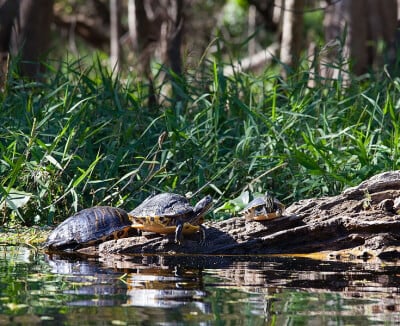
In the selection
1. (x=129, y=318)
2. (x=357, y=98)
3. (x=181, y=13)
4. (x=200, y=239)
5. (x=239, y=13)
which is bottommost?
(x=129, y=318)

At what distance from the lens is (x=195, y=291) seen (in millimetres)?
4043

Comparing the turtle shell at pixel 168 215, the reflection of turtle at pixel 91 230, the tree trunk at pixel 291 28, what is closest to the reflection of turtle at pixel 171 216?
the turtle shell at pixel 168 215

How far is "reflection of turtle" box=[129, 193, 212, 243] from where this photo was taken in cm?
542

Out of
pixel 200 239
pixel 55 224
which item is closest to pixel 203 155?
pixel 55 224

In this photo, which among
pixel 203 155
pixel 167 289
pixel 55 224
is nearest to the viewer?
pixel 167 289

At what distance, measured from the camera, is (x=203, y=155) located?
Result: 7.28 metres

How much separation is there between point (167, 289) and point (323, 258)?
164 cm

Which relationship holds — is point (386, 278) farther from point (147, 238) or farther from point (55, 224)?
point (55, 224)

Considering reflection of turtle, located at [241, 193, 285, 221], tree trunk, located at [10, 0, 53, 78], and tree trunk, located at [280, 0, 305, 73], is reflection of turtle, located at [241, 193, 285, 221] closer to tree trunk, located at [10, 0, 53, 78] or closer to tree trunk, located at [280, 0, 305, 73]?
tree trunk, located at [10, 0, 53, 78]

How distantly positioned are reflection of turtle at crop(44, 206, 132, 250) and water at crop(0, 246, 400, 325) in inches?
10.7

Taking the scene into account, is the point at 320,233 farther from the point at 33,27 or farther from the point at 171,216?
the point at 33,27

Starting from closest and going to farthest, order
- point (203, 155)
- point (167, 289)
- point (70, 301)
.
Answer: point (70, 301) < point (167, 289) < point (203, 155)

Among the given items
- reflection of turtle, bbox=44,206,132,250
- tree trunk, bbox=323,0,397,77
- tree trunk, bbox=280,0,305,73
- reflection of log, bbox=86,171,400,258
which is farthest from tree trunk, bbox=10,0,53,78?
reflection of log, bbox=86,171,400,258

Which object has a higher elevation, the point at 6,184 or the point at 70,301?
the point at 6,184
